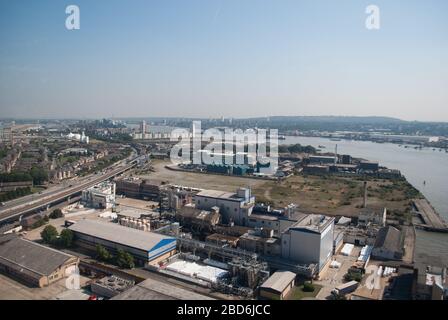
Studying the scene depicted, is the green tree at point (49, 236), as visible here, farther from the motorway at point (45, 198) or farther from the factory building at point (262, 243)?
the factory building at point (262, 243)

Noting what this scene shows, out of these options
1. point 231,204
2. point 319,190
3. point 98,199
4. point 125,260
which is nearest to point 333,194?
point 319,190

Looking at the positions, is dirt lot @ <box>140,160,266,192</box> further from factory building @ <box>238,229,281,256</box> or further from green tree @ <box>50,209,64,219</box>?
factory building @ <box>238,229,281,256</box>

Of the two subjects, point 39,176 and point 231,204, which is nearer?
point 231,204

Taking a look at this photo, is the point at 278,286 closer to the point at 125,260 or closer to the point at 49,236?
the point at 125,260

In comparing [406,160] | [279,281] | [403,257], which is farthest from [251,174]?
[406,160]

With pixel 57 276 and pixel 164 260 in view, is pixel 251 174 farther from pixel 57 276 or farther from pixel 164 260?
pixel 57 276

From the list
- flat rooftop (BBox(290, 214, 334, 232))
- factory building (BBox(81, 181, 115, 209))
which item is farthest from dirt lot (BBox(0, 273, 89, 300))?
factory building (BBox(81, 181, 115, 209))
